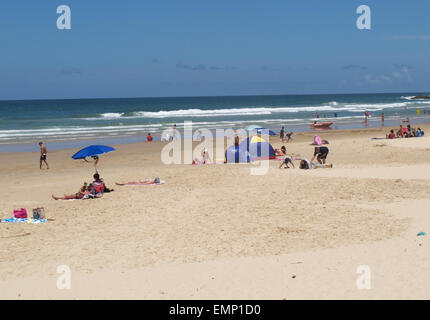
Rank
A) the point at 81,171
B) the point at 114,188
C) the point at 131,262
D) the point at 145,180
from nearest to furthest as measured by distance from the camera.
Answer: the point at 131,262 → the point at 114,188 → the point at 145,180 → the point at 81,171

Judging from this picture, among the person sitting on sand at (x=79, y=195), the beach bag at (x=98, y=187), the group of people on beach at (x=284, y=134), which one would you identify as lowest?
the person sitting on sand at (x=79, y=195)

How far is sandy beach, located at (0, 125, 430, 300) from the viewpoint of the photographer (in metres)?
6.88

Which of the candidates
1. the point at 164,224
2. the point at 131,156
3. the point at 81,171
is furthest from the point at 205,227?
the point at 131,156

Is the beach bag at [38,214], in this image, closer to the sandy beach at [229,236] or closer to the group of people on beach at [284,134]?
the sandy beach at [229,236]

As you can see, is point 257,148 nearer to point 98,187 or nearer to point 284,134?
point 98,187

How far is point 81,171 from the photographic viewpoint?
2033 cm

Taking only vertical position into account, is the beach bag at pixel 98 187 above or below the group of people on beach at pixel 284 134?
below

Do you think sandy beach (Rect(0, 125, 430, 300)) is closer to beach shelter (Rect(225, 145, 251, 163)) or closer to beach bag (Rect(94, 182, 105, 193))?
beach bag (Rect(94, 182, 105, 193))

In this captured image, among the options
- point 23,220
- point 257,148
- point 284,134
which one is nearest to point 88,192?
point 23,220

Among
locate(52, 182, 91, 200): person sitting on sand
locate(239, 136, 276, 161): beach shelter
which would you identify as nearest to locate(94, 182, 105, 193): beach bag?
locate(52, 182, 91, 200): person sitting on sand

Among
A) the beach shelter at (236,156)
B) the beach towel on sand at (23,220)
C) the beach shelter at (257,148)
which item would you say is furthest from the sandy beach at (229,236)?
the beach shelter at (257,148)

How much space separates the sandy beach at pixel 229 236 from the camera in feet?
22.6

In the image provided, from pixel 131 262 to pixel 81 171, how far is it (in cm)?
1281
